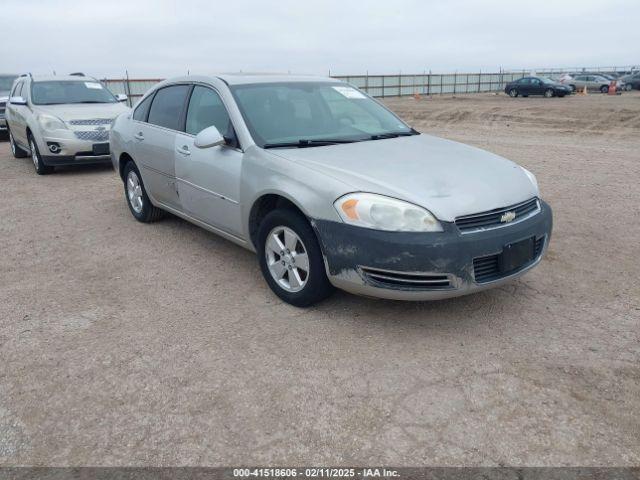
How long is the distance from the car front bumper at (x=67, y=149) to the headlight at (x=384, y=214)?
272 inches

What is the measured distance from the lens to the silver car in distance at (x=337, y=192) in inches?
127

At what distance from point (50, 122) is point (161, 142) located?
15.5 feet

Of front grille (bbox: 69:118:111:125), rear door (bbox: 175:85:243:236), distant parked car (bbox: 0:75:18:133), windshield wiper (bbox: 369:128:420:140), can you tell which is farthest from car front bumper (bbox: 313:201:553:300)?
distant parked car (bbox: 0:75:18:133)

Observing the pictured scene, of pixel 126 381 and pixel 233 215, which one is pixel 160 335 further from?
pixel 233 215

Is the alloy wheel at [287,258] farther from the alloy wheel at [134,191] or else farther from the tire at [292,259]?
the alloy wheel at [134,191]

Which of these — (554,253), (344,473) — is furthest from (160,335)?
(554,253)

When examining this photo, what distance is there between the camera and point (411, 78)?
3747 cm

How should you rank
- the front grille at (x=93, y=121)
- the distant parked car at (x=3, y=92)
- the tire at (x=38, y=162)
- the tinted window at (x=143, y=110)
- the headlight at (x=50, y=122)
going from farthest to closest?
the distant parked car at (x=3, y=92) → the tire at (x=38, y=162) → the front grille at (x=93, y=121) → the headlight at (x=50, y=122) → the tinted window at (x=143, y=110)

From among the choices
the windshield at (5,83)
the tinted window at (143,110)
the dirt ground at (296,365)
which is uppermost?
the windshield at (5,83)

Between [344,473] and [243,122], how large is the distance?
273 cm

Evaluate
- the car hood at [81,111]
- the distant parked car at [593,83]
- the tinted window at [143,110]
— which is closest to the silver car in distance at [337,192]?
the tinted window at [143,110]

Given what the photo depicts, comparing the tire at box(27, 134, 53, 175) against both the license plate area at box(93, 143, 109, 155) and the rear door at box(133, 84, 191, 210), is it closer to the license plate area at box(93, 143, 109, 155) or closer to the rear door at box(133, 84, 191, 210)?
the license plate area at box(93, 143, 109, 155)

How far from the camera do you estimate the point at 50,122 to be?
8.78 m

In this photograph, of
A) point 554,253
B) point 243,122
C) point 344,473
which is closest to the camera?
point 344,473
